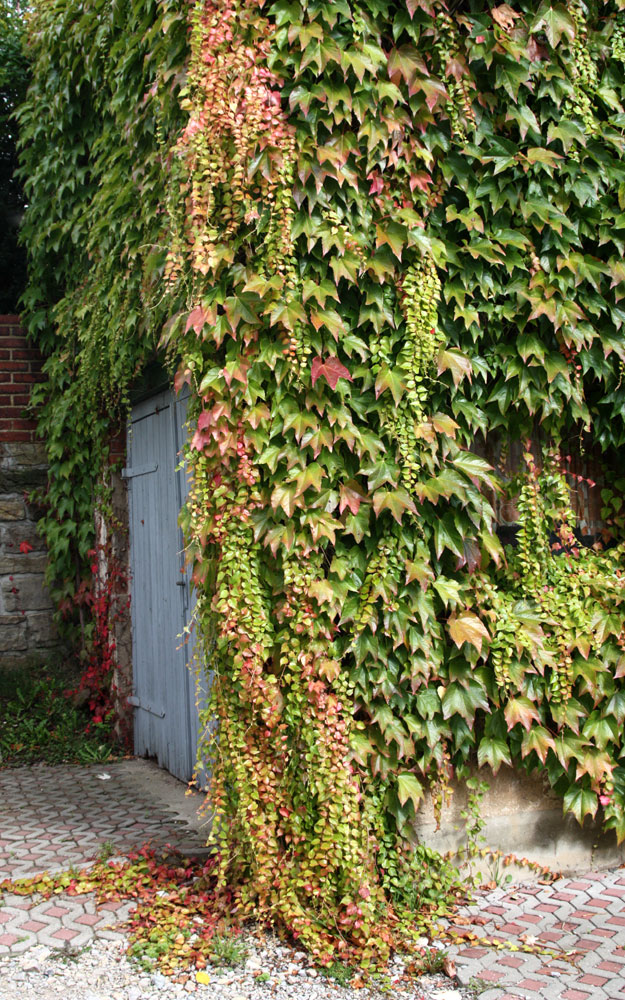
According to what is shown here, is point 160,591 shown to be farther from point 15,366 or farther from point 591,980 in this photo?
point 591,980

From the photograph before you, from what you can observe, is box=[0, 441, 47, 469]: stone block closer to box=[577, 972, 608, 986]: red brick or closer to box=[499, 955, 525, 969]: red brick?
box=[499, 955, 525, 969]: red brick

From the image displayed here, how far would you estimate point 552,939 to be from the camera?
3.46m

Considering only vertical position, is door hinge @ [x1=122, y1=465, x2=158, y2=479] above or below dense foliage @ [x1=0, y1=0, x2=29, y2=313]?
below

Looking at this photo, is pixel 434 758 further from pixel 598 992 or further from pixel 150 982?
pixel 150 982

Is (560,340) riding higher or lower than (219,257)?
lower

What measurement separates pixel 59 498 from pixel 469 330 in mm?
4104

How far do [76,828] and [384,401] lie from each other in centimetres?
277

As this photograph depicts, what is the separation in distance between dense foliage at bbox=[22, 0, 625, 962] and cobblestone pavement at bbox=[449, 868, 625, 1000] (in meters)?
0.32

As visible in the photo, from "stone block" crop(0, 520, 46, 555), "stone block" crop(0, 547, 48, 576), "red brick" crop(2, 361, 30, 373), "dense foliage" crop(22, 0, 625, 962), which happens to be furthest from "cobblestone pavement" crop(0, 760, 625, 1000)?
"red brick" crop(2, 361, 30, 373)

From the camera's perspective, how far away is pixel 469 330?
12.8ft

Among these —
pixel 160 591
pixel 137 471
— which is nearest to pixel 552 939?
pixel 160 591

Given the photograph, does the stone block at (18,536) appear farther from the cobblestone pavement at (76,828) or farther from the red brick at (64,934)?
the red brick at (64,934)

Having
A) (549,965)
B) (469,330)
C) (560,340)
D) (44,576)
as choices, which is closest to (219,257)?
(469,330)

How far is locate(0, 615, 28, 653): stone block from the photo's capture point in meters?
7.04
